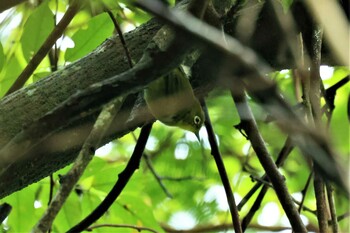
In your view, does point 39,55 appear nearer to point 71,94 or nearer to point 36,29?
point 36,29

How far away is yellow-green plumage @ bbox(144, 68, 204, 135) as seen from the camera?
67cm

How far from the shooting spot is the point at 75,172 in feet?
1.76

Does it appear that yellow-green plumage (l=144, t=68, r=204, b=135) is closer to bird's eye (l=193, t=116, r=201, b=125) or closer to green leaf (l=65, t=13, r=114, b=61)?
bird's eye (l=193, t=116, r=201, b=125)

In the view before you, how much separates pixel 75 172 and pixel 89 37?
55cm

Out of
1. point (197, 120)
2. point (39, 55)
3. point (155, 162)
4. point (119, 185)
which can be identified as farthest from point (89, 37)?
point (155, 162)

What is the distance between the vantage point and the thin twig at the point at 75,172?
1.62 ft

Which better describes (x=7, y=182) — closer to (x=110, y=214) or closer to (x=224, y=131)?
(x=110, y=214)

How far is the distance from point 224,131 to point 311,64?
Answer: 0.67 metres

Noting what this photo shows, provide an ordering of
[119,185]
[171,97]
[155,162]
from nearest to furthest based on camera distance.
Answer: [171,97]
[119,185]
[155,162]

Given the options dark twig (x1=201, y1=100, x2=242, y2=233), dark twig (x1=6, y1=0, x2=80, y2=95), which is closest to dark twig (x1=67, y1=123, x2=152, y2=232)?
dark twig (x1=201, y1=100, x2=242, y2=233)

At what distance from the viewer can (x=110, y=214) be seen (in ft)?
4.17

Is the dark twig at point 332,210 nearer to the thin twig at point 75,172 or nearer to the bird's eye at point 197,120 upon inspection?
the bird's eye at point 197,120

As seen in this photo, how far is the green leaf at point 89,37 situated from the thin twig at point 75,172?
1.39ft

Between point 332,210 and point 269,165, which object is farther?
point 332,210
